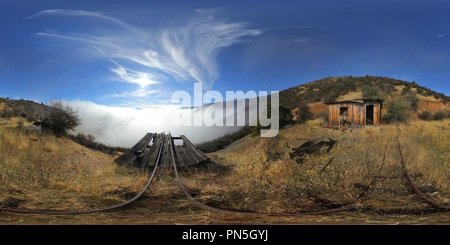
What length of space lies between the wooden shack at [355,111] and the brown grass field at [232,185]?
6.61 m

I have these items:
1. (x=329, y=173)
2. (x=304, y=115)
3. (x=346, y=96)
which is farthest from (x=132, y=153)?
(x=346, y=96)

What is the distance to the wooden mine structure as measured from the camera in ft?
32.1

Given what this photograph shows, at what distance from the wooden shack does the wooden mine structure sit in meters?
11.7

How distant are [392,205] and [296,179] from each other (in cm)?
259

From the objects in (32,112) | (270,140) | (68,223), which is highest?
(32,112)

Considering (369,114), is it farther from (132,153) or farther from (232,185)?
(132,153)

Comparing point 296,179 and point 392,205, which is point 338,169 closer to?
point 296,179

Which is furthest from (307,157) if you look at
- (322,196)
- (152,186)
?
(152,186)

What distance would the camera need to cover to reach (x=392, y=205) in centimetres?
645

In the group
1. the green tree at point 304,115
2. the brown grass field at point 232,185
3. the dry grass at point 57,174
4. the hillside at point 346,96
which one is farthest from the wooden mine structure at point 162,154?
the hillside at point 346,96

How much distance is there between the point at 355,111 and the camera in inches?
768

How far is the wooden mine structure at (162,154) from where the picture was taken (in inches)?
386

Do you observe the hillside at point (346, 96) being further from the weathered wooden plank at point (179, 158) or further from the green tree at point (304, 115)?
the weathered wooden plank at point (179, 158)

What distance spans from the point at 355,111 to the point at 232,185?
14499 mm
